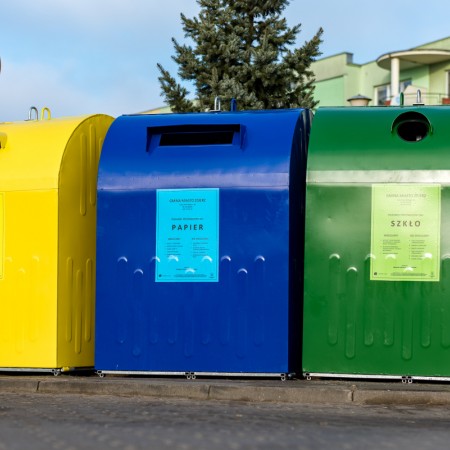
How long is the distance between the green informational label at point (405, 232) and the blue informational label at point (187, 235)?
1264mm

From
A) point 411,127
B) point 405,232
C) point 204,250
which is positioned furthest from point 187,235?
point 411,127

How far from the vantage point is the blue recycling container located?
755cm

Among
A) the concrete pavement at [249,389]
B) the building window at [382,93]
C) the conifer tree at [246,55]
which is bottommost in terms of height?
the concrete pavement at [249,389]

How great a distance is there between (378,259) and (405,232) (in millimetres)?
290

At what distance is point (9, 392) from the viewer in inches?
300

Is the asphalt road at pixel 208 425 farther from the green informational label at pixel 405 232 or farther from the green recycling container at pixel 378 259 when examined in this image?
the green informational label at pixel 405 232

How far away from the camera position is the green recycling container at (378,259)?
7.31m

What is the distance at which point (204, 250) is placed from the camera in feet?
25.3

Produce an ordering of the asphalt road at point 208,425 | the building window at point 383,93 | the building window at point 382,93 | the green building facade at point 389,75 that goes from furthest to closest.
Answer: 1. the building window at point 382,93
2. the building window at point 383,93
3. the green building facade at point 389,75
4. the asphalt road at point 208,425

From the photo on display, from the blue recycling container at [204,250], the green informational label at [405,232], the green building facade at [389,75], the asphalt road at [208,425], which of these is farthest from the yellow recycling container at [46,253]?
the green building facade at [389,75]

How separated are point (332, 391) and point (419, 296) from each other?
40.9 inches

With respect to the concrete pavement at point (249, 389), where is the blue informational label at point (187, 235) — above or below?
above

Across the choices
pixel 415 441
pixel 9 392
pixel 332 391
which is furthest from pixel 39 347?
pixel 415 441

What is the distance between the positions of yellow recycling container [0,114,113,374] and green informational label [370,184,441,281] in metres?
2.50
